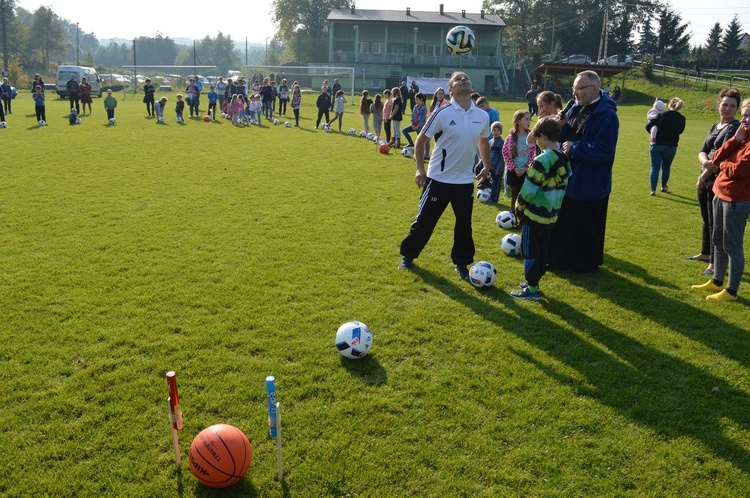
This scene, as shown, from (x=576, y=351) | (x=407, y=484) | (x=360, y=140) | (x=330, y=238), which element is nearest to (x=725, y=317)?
(x=576, y=351)

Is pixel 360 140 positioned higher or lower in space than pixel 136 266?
higher

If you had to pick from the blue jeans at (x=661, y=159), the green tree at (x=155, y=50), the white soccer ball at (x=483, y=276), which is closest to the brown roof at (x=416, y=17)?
the blue jeans at (x=661, y=159)

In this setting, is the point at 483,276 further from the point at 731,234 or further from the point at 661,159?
the point at 661,159

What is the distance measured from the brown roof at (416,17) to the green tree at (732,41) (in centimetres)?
2566

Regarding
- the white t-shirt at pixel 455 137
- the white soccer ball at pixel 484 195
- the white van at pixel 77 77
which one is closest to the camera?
the white t-shirt at pixel 455 137

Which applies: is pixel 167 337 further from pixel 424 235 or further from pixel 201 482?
pixel 424 235

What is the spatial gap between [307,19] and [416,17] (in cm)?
3176

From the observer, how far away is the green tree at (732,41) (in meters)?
60.4

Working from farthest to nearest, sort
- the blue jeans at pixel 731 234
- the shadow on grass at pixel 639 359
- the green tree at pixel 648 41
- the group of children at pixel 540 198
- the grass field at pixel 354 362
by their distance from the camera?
the green tree at pixel 648 41
the blue jeans at pixel 731 234
the group of children at pixel 540 198
the shadow on grass at pixel 639 359
the grass field at pixel 354 362

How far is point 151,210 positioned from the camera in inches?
371

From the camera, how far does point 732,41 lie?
6125cm

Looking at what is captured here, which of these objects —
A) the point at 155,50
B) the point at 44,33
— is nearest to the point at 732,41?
the point at 44,33

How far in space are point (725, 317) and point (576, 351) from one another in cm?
205

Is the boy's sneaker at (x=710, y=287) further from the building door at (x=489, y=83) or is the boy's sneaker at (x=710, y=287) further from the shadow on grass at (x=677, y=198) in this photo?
the building door at (x=489, y=83)
